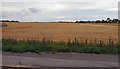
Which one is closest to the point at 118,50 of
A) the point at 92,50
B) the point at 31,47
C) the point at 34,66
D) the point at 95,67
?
the point at 92,50

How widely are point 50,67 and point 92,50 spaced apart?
6.69 m

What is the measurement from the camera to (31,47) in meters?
18.6

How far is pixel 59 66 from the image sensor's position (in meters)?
12.0

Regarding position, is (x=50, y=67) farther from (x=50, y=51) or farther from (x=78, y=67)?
(x=50, y=51)

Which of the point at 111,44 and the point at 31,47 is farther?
the point at 111,44

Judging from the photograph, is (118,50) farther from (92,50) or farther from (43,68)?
(43,68)

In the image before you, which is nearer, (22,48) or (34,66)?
(34,66)

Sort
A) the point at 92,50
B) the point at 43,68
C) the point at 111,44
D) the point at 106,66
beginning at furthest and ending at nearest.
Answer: the point at 111,44
the point at 92,50
the point at 106,66
the point at 43,68

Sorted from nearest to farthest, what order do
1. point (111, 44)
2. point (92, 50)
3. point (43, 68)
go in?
point (43, 68)
point (92, 50)
point (111, 44)

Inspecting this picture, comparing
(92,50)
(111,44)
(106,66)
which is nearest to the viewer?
(106,66)

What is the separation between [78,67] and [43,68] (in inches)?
54.3

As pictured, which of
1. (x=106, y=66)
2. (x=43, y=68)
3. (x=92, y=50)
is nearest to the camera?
(x=43, y=68)

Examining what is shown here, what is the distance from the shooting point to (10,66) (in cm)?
1183

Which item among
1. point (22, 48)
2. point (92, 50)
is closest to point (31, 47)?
point (22, 48)
